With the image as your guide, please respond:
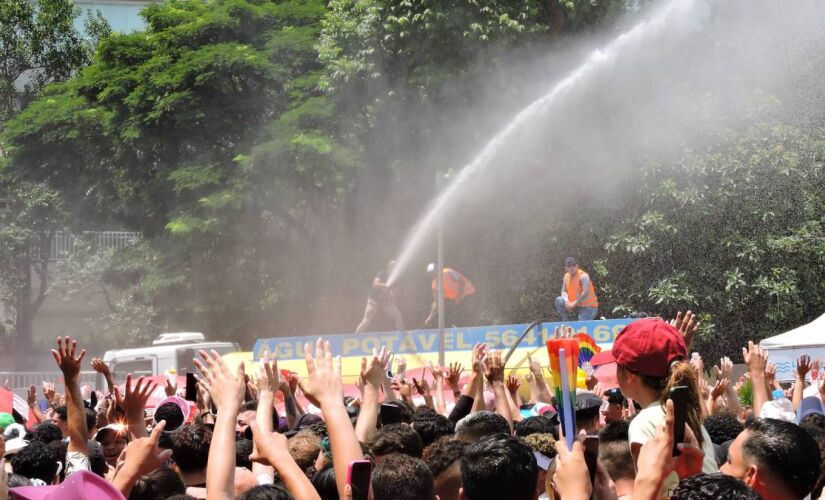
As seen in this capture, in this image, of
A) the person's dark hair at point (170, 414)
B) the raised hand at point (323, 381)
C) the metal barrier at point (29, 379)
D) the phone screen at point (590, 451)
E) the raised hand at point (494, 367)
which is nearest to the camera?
the phone screen at point (590, 451)

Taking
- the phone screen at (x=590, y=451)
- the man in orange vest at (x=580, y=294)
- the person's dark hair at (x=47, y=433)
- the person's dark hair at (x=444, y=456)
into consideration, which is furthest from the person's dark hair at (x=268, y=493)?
the man in orange vest at (x=580, y=294)

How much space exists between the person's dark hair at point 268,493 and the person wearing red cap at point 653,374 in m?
1.18

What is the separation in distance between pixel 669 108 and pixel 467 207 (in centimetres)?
501

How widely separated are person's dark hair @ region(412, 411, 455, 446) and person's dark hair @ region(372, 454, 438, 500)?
2038mm

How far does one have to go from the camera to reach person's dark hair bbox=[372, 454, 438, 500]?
345 cm

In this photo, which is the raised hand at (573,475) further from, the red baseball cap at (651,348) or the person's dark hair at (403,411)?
the person's dark hair at (403,411)

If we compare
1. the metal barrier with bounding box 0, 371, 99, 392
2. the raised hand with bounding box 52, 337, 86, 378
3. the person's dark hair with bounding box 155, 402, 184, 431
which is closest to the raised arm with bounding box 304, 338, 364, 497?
the raised hand with bounding box 52, 337, 86, 378

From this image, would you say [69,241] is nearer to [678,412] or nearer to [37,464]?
[37,464]

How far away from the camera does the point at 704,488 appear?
277 centimetres

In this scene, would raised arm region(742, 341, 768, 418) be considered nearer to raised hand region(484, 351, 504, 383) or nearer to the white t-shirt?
raised hand region(484, 351, 504, 383)

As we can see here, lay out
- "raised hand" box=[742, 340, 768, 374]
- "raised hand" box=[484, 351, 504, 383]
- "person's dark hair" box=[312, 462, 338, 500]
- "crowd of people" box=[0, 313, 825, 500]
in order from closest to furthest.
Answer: "crowd of people" box=[0, 313, 825, 500] < "person's dark hair" box=[312, 462, 338, 500] < "raised hand" box=[742, 340, 768, 374] < "raised hand" box=[484, 351, 504, 383]

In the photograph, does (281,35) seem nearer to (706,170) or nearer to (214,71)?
(214,71)

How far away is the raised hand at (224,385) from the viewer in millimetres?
3494

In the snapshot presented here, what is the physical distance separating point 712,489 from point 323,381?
129 centimetres
